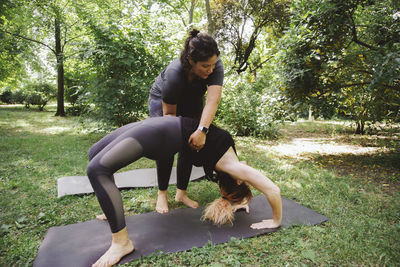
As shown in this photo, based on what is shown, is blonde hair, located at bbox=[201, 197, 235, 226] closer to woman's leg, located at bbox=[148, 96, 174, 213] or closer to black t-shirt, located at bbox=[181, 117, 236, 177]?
black t-shirt, located at bbox=[181, 117, 236, 177]

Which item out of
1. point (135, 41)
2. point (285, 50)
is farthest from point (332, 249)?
point (135, 41)

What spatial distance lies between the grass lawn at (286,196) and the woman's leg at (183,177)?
109 mm

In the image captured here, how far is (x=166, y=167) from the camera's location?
253 cm

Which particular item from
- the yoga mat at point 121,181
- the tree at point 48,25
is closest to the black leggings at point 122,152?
the yoga mat at point 121,181

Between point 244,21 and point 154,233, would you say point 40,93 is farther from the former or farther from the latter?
point 154,233

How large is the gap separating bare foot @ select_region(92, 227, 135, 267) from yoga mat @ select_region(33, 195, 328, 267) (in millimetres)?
41

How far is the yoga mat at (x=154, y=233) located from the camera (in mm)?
1733

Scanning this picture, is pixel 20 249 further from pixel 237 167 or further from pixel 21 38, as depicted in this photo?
pixel 21 38

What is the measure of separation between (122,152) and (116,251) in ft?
2.24

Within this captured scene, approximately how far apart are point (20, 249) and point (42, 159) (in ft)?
10.2

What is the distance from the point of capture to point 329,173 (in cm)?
375

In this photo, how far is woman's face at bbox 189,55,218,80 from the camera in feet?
6.91

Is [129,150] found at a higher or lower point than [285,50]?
lower

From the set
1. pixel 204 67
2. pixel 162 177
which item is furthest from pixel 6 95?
pixel 204 67
